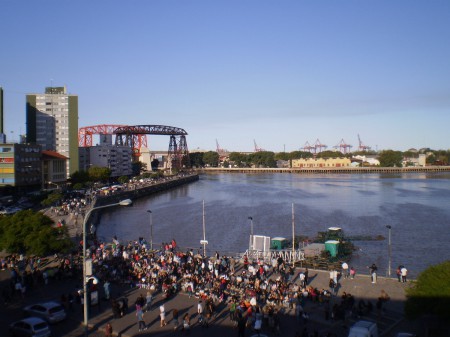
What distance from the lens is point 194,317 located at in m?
7.48

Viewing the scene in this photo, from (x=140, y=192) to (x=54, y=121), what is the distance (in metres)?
10.9

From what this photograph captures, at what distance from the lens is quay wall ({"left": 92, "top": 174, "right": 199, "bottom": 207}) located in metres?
29.2

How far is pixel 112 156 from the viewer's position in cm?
5362

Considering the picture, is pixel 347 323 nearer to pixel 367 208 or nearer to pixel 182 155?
pixel 367 208

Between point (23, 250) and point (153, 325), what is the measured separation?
5.88 meters

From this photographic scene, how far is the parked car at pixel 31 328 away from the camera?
634cm

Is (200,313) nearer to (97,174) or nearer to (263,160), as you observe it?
(97,174)

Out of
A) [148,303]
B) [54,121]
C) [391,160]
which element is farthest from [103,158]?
[391,160]

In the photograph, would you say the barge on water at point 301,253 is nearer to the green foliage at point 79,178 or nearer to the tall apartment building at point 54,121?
the green foliage at point 79,178

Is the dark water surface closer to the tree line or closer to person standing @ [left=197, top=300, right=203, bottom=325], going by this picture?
person standing @ [left=197, top=300, right=203, bottom=325]

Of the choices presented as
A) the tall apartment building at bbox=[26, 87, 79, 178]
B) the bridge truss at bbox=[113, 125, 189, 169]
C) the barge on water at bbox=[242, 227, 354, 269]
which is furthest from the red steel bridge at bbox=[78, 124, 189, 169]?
the barge on water at bbox=[242, 227, 354, 269]

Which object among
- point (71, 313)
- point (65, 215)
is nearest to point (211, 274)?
point (71, 313)

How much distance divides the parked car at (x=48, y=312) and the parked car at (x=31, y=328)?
56 cm

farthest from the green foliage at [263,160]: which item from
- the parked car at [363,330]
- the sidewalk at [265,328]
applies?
the parked car at [363,330]
